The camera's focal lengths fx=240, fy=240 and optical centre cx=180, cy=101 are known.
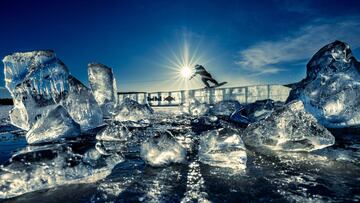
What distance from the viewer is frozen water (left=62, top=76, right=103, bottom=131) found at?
4801 mm

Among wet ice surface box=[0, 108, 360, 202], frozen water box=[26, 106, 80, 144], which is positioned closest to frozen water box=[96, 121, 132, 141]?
frozen water box=[26, 106, 80, 144]

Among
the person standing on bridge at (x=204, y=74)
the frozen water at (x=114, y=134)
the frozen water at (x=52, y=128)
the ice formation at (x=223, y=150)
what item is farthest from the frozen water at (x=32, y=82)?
the person standing on bridge at (x=204, y=74)

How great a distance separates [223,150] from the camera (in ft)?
6.06

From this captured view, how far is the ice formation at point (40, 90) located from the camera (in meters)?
4.31

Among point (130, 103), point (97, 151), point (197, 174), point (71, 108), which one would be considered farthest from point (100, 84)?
point (197, 174)

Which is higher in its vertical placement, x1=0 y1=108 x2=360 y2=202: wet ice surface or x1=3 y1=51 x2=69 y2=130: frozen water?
x1=3 y1=51 x2=69 y2=130: frozen water

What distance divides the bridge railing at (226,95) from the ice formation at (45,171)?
1244 centimetres

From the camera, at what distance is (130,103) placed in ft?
23.4

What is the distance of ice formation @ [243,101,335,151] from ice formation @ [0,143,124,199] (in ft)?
5.09

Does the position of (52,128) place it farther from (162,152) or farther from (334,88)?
(334,88)

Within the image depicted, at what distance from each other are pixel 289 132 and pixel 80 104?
156 inches

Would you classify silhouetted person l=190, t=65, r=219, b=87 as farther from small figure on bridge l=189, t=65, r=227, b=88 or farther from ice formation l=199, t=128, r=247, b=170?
ice formation l=199, t=128, r=247, b=170

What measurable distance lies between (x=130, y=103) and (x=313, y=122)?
543cm

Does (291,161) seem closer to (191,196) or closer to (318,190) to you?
(318,190)
